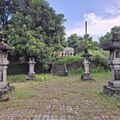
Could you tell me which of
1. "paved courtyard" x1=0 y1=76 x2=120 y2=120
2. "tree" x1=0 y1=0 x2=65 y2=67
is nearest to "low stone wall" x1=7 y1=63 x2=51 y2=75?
"tree" x1=0 y1=0 x2=65 y2=67

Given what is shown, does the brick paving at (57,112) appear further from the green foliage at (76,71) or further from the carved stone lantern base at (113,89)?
the green foliage at (76,71)

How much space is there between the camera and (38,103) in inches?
344

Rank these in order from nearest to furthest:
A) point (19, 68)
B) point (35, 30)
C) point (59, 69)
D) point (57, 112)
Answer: point (57, 112) → point (35, 30) → point (19, 68) → point (59, 69)

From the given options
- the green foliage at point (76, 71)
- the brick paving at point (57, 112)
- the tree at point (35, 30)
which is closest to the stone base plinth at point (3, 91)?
the brick paving at point (57, 112)

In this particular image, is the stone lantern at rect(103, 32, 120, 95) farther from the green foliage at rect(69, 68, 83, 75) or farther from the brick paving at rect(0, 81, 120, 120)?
the green foliage at rect(69, 68, 83, 75)

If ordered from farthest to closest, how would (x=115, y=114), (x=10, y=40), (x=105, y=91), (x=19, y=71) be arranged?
(x=19, y=71)
(x=10, y=40)
(x=105, y=91)
(x=115, y=114)

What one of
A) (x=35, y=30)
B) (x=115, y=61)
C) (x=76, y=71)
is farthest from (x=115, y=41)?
(x=76, y=71)

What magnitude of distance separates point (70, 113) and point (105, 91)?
4018 millimetres

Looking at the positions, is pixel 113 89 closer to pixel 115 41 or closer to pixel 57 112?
pixel 115 41

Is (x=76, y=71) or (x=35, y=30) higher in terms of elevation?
(x=35, y=30)

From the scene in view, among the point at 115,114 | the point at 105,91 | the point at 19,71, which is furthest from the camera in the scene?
the point at 19,71

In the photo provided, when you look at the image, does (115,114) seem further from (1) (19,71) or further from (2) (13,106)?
(1) (19,71)

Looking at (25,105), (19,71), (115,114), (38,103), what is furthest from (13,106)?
(19,71)

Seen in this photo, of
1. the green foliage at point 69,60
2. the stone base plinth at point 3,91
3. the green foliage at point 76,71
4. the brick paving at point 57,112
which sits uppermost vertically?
the green foliage at point 69,60
